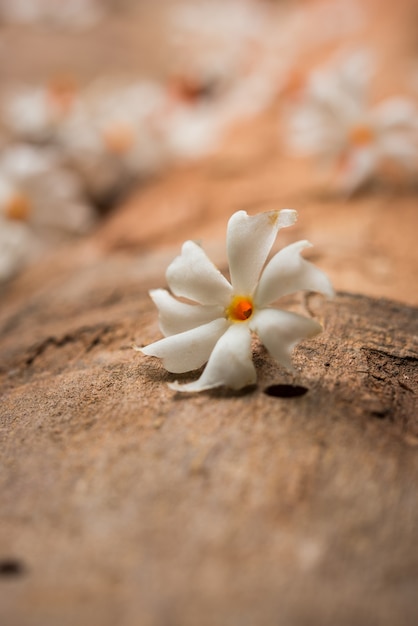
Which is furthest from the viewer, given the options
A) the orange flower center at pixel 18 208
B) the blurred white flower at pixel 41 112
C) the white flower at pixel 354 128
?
the blurred white flower at pixel 41 112

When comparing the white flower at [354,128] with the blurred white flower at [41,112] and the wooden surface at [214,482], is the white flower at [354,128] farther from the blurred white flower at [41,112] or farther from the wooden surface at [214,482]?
the blurred white flower at [41,112]

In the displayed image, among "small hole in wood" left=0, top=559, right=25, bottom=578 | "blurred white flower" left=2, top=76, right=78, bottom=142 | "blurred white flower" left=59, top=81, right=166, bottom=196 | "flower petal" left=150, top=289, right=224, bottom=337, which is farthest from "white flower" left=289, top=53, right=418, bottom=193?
"small hole in wood" left=0, top=559, right=25, bottom=578

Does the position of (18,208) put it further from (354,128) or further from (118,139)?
(354,128)

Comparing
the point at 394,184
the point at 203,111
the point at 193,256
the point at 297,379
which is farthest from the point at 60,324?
the point at 203,111

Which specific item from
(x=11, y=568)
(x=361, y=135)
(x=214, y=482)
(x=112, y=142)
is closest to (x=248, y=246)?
(x=214, y=482)

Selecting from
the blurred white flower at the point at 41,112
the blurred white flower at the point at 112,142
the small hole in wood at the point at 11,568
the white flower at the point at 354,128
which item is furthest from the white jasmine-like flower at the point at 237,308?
the blurred white flower at the point at 41,112

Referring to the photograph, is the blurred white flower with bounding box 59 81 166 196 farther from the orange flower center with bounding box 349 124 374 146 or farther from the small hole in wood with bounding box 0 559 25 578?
the small hole in wood with bounding box 0 559 25 578
